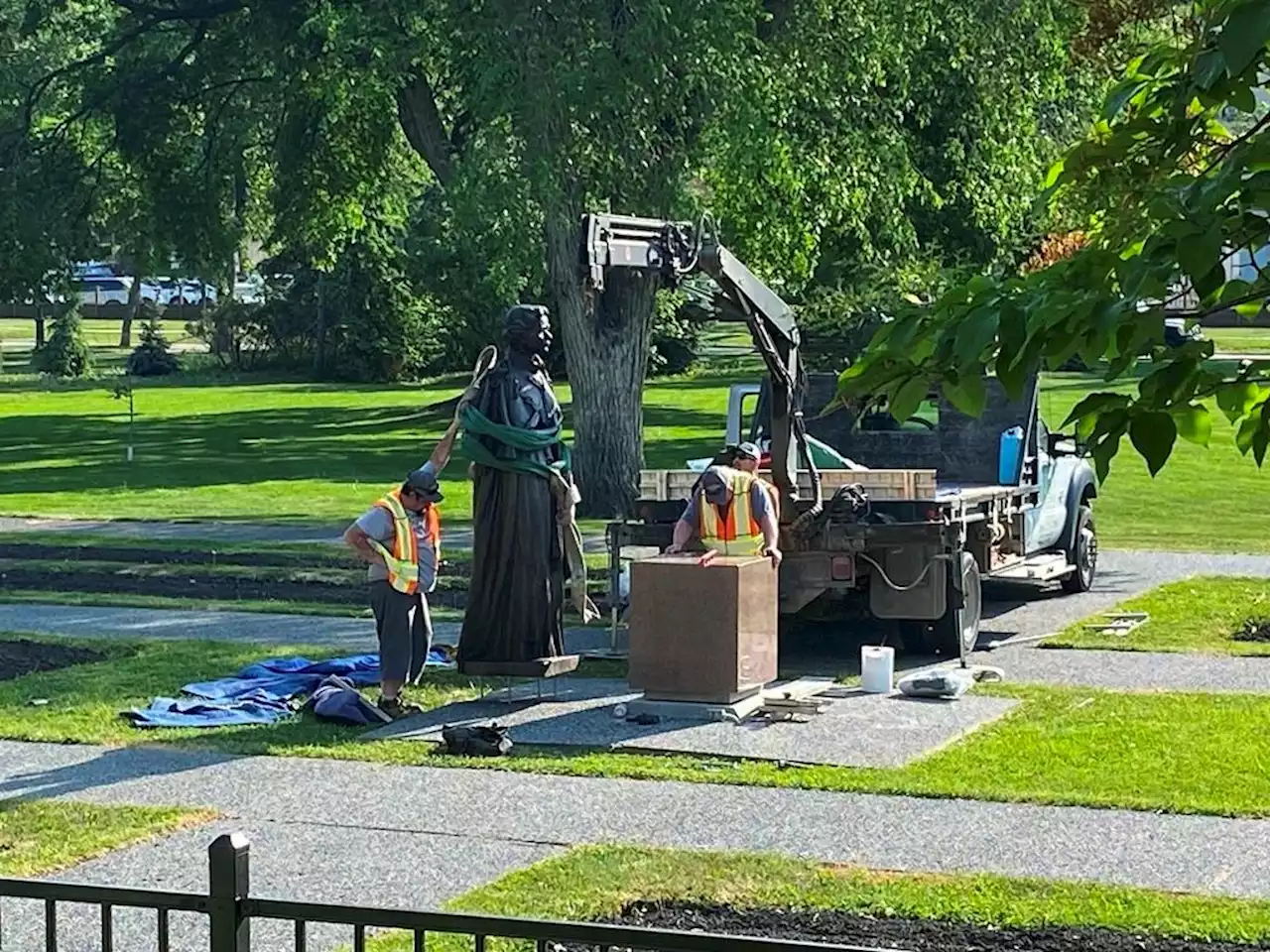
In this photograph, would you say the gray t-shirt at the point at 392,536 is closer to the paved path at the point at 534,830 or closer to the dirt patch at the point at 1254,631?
the paved path at the point at 534,830

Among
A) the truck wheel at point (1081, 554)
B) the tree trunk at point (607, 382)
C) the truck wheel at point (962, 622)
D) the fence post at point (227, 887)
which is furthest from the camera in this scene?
the tree trunk at point (607, 382)

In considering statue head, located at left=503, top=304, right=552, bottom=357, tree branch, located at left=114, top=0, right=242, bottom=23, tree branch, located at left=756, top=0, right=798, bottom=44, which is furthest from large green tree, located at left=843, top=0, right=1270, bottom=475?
tree branch, located at left=114, top=0, right=242, bottom=23

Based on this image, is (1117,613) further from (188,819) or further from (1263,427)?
(1263,427)

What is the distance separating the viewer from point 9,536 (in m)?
25.5

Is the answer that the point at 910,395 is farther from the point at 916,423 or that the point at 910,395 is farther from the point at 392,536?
the point at 916,423

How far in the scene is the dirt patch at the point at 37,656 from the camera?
16.5m

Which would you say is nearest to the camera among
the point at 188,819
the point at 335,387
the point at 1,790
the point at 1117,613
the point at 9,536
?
the point at 188,819

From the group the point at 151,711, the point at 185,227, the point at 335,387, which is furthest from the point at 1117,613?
the point at 335,387

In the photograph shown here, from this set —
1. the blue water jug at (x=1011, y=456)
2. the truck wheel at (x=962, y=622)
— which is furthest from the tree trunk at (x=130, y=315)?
the truck wheel at (x=962, y=622)

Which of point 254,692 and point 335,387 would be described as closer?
point 254,692

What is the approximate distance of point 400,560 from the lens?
1359cm

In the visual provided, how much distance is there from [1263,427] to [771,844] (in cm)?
648

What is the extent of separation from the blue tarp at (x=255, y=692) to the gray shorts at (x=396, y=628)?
808 mm

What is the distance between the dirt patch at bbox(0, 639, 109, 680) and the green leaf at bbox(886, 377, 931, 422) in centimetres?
1328
